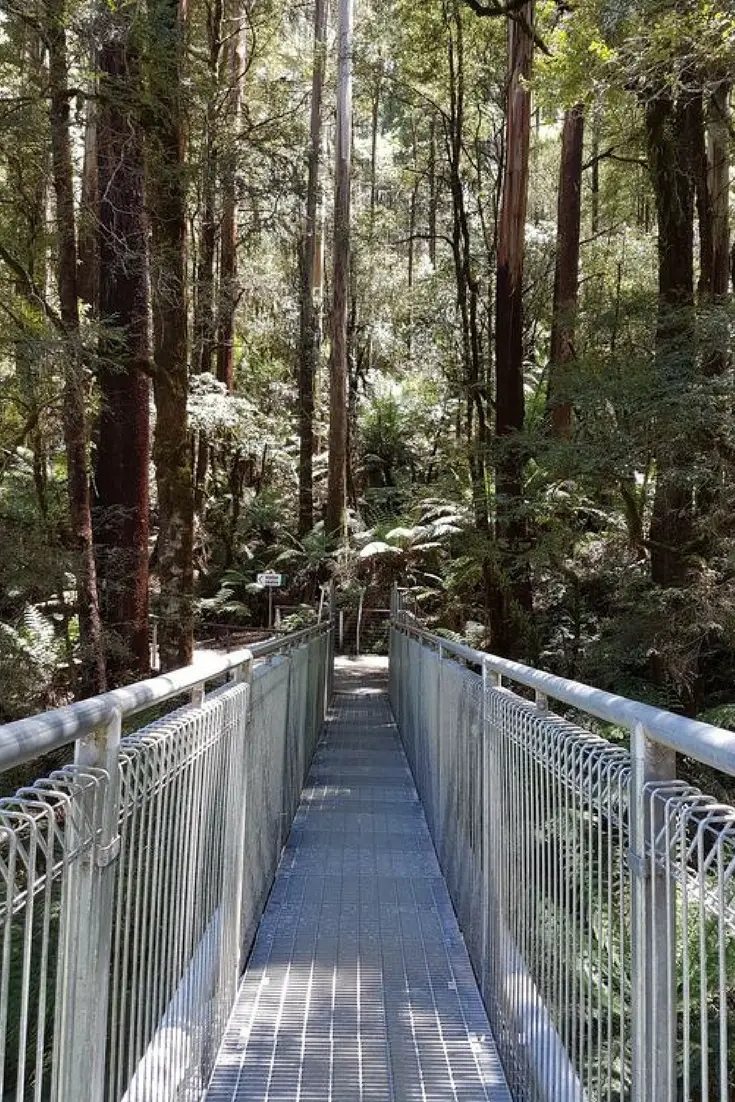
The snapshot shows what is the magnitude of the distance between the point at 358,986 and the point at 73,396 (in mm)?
7083

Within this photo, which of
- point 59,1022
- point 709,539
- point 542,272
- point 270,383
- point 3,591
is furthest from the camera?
point 270,383

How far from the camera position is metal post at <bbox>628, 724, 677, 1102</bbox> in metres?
1.81

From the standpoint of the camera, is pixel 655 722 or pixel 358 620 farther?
pixel 358 620

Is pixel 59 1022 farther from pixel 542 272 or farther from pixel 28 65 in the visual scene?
pixel 542 272

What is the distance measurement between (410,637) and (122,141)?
20.0 feet

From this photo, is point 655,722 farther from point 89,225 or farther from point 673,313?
point 89,225

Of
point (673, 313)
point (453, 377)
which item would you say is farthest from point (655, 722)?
point (453, 377)

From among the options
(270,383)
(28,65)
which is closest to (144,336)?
(28,65)

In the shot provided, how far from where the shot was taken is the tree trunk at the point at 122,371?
9.49 metres

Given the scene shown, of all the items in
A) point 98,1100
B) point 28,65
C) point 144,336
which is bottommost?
point 98,1100

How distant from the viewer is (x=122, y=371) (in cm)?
979

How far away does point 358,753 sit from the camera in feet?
32.4

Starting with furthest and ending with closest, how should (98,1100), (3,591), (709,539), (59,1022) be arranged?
(3,591) < (709,539) < (98,1100) < (59,1022)

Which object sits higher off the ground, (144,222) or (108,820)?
(144,222)
